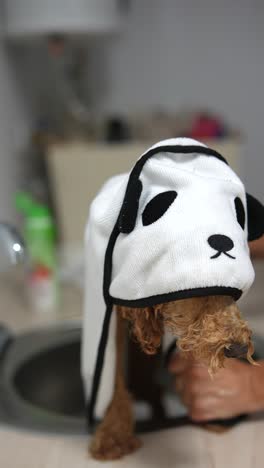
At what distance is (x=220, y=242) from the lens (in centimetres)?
52

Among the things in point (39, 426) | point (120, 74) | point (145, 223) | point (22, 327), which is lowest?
point (22, 327)

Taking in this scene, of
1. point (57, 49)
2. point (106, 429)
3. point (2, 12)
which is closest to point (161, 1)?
point (57, 49)

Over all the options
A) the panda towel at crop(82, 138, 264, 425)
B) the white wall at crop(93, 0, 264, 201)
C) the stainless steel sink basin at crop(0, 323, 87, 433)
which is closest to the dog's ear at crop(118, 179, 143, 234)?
the panda towel at crop(82, 138, 264, 425)

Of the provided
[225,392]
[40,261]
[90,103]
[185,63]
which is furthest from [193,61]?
[225,392]

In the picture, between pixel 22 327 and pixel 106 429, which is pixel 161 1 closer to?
pixel 22 327

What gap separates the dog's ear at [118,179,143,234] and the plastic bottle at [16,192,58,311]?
0.66 m

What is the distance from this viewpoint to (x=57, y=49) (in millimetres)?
1658

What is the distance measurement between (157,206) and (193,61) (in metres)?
1.50

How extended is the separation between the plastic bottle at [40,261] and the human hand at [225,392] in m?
0.51

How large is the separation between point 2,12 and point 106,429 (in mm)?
1296

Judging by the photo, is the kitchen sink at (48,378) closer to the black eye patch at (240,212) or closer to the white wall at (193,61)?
the black eye patch at (240,212)

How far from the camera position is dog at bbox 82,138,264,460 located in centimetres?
52

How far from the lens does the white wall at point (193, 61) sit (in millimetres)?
1875

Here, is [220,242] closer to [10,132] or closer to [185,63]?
[10,132]
